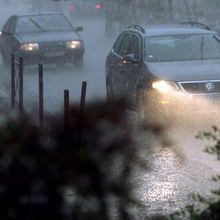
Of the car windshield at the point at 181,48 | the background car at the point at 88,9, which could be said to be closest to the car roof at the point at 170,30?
the car windshield at the point at 181,48

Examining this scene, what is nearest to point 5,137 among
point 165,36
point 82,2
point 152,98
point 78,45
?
point 152,98

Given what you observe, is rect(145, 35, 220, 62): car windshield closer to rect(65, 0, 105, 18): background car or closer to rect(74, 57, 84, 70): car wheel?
rect(74, 57, 84, 70): car wheel

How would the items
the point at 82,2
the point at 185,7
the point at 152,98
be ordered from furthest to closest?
the point at 82,2 < the point at 185,7 < the point at 152,98

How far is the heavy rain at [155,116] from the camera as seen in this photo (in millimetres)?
5672

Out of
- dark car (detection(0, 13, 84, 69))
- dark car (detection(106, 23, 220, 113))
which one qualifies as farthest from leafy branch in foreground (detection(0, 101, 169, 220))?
dark car (detection(0, 13, 84, 69))

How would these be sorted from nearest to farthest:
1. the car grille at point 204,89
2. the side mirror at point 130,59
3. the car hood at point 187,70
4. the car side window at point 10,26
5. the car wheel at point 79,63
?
the car grille at point 204,89
the car hood at point 187,70
the side mirror at point 130,59
the car wheel at point 79,63
the car side window at point 10,26

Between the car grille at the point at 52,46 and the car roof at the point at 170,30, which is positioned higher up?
the car roof at the point at 170,30

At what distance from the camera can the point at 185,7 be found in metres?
36.2

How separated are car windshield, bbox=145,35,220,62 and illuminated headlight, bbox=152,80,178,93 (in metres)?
0.96

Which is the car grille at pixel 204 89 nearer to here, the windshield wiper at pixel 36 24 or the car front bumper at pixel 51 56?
the car front bumper at pixel 51 56

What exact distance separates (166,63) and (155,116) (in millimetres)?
1994

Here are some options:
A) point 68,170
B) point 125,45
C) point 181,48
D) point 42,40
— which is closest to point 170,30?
point 181,48

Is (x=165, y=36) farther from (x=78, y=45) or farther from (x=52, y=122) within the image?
(x=52, y=122)

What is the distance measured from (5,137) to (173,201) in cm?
462
